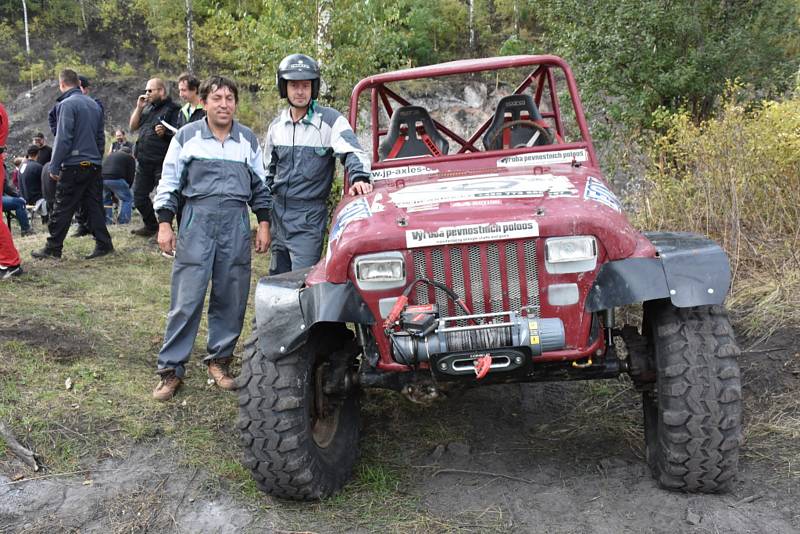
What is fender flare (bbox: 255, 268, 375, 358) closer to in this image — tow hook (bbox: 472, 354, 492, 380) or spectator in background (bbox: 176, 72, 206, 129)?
tow hook (bbox: 472, 354, 492, 380)

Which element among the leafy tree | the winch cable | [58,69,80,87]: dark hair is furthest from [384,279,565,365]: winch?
the leafy tree

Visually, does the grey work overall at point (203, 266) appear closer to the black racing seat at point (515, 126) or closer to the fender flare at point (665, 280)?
the black racing seat at point (515, 126)

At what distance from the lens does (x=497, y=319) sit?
2.98m

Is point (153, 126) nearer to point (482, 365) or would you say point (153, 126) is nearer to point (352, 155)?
point (352, 155)

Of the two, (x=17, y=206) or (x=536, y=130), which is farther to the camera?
(x=17, y=206)

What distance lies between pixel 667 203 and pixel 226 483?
15.1ft

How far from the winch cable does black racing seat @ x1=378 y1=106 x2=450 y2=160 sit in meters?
2.01

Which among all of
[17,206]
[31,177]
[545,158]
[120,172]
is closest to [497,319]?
[545,158]

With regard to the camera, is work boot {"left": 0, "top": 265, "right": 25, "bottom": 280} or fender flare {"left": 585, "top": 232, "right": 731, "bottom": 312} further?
work boot {"left": 0, "top": 265, "right": 25, "bottom": 280}

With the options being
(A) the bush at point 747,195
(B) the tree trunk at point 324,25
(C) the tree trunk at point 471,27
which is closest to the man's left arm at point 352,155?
(A) the bush at point 747,195

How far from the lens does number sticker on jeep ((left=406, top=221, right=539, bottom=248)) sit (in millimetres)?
2951

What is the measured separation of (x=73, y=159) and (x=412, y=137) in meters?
3.99

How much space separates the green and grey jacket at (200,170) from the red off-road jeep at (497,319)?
3.44ft

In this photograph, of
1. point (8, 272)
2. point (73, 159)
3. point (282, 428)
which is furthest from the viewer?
point (73, 159)
